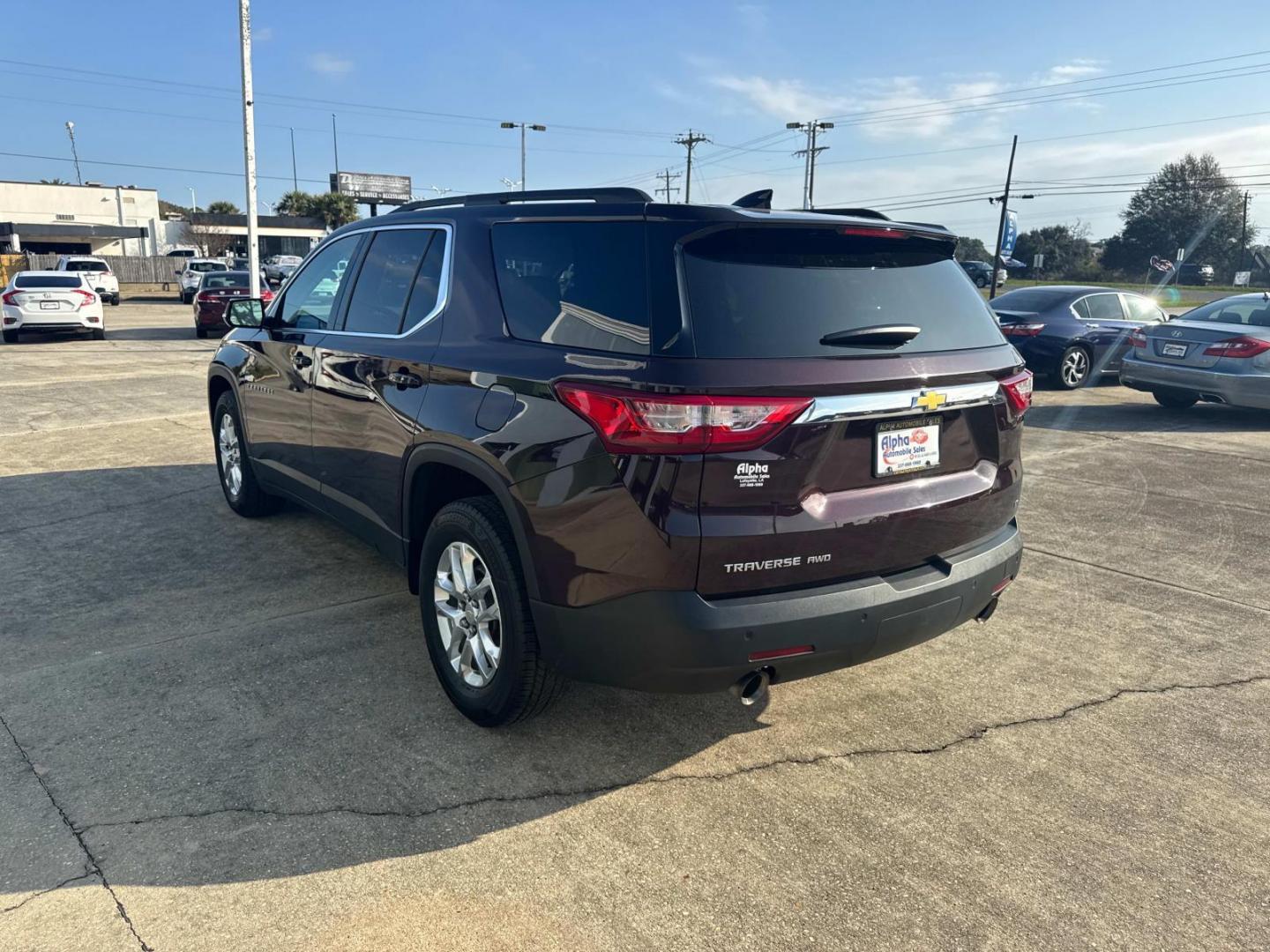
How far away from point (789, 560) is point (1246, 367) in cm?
946

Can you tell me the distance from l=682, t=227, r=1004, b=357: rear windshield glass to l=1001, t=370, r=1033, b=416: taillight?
0.17 metres

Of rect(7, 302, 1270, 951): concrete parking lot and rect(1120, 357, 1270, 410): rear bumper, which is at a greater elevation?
rect(1120, 357, 1270, 410): rear bumper

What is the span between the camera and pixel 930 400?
9.82 feet

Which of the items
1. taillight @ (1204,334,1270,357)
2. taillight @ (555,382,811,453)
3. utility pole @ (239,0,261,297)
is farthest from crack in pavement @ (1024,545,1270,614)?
utility pole @ (239,0,261,297)

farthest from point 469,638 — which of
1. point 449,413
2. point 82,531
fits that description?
point 82,531

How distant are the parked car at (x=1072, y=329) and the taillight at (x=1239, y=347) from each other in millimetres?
3055

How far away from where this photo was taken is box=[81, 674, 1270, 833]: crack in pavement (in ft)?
9.49

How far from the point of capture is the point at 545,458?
2.85 m

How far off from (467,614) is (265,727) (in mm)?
855

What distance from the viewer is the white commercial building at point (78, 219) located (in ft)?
201

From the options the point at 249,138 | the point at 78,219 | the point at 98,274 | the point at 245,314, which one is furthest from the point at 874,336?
the point at 78,219

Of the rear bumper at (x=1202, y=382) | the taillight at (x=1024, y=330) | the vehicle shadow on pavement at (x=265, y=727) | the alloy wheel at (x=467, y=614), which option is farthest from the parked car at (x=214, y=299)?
the alloy wheel at (x=467, y=614)

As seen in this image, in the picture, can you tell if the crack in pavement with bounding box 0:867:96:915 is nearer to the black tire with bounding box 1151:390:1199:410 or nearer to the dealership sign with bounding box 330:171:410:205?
the black tire with bounding box 1151:390:1199:410

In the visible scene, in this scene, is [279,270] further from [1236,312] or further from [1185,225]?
[1185,225]
